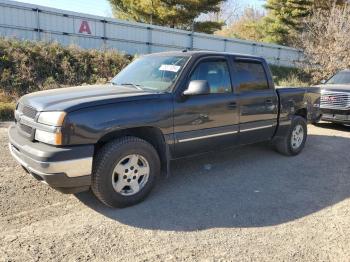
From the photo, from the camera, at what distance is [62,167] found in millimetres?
3609

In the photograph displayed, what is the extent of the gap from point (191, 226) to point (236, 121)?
200cm

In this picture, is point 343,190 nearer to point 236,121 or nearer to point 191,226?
point 236,121

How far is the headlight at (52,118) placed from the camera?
11.9 feet

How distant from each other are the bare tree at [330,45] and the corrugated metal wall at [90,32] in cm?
591

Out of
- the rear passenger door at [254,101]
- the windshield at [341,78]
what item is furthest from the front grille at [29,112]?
the windshield at [341,78]

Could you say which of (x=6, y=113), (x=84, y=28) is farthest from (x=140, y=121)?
(x=84, y=28)

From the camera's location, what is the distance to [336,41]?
2070cm

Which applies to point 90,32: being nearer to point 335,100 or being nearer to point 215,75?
point 335,100

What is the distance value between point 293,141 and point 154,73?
127 inches

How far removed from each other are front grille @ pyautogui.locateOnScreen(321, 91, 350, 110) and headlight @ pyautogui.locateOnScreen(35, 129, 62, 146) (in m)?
8.38

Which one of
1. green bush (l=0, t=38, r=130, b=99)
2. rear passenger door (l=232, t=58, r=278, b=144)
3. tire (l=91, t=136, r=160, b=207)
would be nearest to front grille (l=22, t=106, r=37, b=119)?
tire (l=91, t=136, r=160, b=207)

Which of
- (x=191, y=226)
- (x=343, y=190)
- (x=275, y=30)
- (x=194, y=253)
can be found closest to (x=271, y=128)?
(x=343, y=190)

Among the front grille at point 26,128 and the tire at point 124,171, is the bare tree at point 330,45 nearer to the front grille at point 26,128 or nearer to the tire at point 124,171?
the tire at point 124,171

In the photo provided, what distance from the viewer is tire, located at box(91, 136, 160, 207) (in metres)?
3.91
